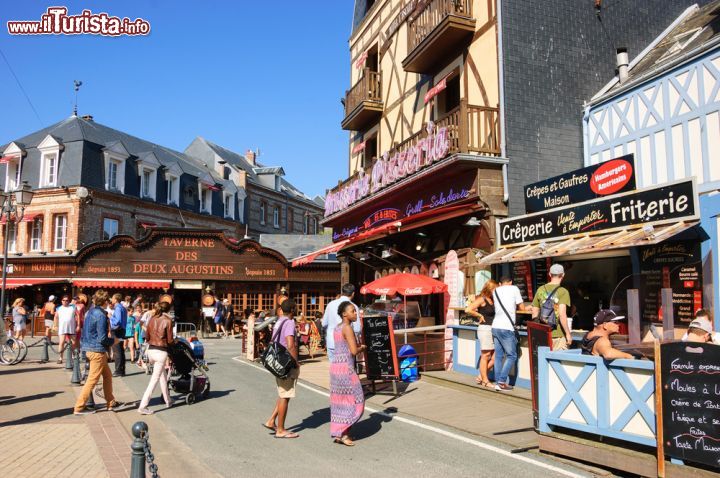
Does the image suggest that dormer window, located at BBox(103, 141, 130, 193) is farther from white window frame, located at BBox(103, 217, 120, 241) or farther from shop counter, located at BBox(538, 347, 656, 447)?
shop counter, located at BBox(538, 347, 656, 447)

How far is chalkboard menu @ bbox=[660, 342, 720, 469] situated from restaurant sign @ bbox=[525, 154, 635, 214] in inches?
252

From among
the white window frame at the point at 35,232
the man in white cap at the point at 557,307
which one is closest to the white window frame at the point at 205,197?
the white window frame at the point at 35,232

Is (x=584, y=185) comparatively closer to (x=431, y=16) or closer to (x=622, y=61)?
(x=622, y=61)

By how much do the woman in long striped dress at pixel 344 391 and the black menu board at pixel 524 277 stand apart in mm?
6651

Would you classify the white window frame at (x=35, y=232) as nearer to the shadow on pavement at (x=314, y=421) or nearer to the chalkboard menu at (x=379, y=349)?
the chalkboard menu at (x=379, y=349)

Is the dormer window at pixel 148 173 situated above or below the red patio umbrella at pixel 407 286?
above

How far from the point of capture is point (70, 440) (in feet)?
22.4

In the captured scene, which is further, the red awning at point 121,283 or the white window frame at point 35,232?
the white window frame at point 35,232

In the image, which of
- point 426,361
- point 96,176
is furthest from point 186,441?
point 96,176

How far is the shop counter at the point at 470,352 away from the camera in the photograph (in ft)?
30.4

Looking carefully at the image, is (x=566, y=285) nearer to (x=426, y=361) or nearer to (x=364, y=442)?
(x=426, y=361)

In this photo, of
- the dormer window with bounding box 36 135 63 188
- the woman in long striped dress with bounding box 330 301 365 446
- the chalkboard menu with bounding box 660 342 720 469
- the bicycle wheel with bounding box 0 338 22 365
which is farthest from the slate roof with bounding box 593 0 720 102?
the dormer window with bounding box 36 135 63 188

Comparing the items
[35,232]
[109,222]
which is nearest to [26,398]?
[109,222]

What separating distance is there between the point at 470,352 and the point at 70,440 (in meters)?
6.62
